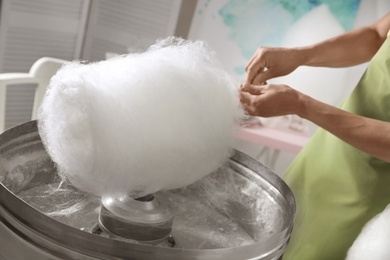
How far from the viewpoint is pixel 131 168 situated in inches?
25.4

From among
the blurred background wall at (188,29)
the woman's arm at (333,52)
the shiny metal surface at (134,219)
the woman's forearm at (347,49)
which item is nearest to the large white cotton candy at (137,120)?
the shiny metal surface at (134,219)

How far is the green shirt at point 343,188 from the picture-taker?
102 centimetres

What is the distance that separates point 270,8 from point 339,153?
1514 millimetres

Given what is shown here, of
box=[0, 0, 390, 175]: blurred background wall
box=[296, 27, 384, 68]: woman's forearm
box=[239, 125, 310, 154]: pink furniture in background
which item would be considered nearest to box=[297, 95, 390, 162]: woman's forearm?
box=[296, 27, 384, 68]: woman's forearm

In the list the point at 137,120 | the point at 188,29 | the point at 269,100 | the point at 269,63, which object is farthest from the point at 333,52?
the point at 188,29

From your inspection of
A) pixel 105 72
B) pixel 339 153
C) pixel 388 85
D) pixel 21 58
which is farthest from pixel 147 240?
pixel 21 58

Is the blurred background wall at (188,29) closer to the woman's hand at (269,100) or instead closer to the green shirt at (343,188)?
the green shirt at (343,188)

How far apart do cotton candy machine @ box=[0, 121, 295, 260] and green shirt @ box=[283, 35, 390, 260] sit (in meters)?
0.23

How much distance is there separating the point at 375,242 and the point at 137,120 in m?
0.53

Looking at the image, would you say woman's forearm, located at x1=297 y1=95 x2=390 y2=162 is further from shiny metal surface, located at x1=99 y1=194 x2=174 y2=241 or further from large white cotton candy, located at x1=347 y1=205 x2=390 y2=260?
shiny metal surface, located at x1=99 y1=194 x2=174 y2=241

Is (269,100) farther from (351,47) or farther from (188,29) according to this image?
(188,29)

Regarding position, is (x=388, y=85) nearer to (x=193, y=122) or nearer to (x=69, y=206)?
(x=193, y=122)

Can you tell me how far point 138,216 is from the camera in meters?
0.70

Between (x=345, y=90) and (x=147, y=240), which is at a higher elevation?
(x=147, y=240)
